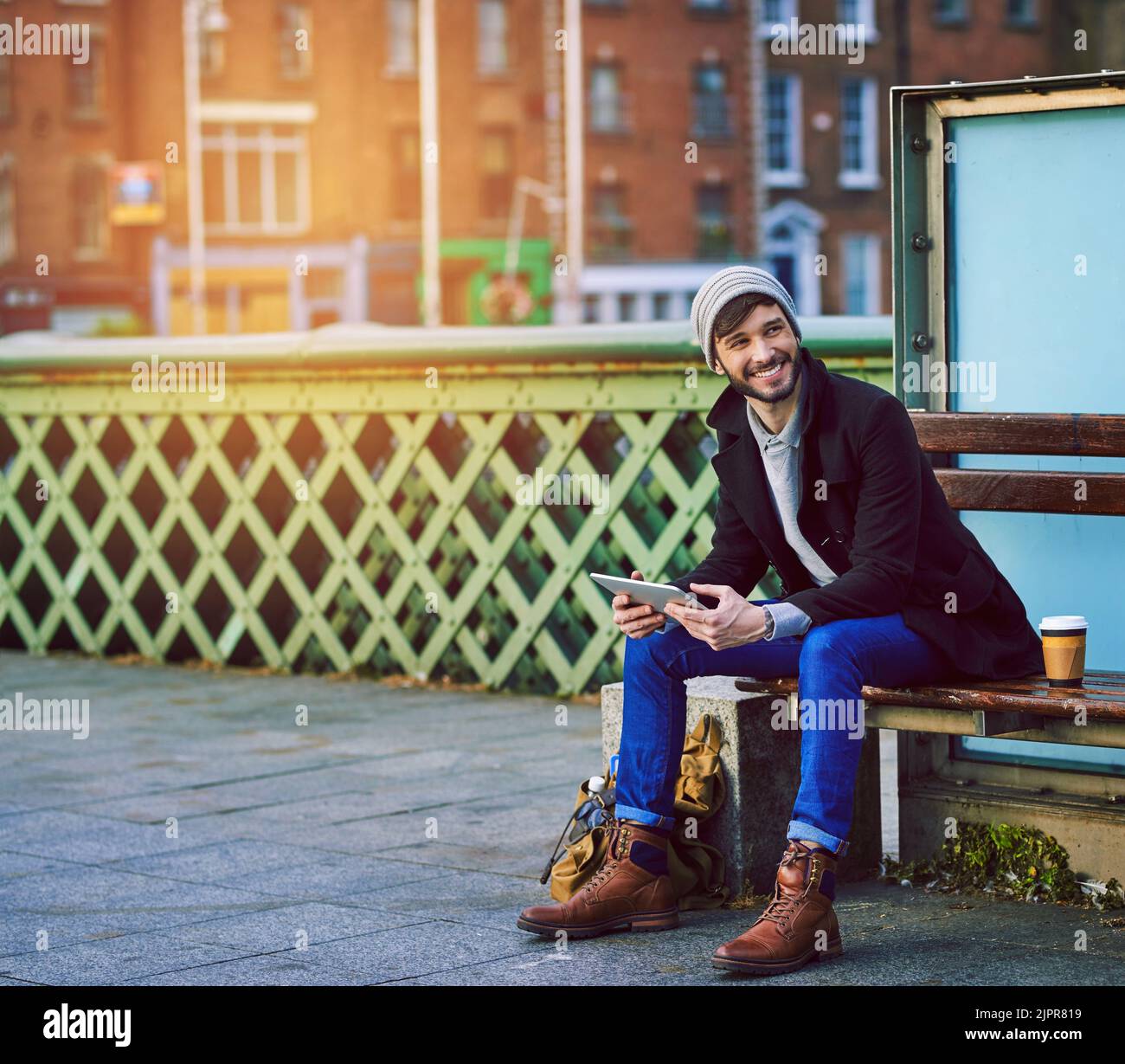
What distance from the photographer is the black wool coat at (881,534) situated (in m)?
4.60

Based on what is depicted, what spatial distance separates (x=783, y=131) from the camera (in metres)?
50.5

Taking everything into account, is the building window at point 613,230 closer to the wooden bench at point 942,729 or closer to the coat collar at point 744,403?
the wooden bench at point 942,729

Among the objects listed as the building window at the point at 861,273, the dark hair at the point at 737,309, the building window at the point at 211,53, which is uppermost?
the building window at the point at 211,53

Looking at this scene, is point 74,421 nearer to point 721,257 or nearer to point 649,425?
point 649,425

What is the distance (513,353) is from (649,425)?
29.7 inches

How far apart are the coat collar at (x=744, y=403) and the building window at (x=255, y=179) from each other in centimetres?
4295

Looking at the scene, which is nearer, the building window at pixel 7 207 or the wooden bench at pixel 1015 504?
the wooden bench at pixel 1015 504

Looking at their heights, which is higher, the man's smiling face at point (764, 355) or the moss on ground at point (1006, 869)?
the man's smiling face at point (764, 355)

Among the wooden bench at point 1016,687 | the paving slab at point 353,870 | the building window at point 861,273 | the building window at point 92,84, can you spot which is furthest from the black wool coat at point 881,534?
the building window at point 861,273

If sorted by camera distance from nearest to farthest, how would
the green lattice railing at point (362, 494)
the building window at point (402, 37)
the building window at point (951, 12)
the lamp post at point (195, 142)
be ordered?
the green lattice railing at point (362, 494) → the lamp post at point (195, 142) → the building window at point (402, 37) → the building window at point (951, 12)

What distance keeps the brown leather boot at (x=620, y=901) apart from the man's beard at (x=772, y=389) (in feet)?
3.50

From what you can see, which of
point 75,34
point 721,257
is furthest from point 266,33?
point 721,257

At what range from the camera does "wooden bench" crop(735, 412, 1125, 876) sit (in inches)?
173

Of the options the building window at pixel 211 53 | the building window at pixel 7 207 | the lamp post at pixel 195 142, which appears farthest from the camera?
the building window at pixel 211 53
